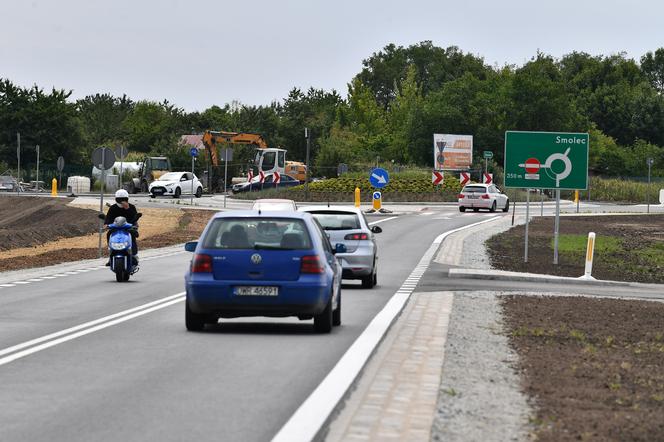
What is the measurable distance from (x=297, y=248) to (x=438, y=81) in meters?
150

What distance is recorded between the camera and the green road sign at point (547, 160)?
32.6 meters

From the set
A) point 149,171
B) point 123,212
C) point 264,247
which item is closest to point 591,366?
point 264,247

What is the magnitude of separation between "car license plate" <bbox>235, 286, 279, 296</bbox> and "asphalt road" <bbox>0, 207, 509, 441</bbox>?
0.46 m

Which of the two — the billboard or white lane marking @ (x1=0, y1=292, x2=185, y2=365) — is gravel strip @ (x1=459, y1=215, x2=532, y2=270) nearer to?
white lane marking @ (x1=0, y1=292, x2=185, y2=365)

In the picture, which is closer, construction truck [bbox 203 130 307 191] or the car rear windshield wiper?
the car rear windshield wiper

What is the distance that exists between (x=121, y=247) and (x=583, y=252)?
716 inches

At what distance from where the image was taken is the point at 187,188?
275 ft

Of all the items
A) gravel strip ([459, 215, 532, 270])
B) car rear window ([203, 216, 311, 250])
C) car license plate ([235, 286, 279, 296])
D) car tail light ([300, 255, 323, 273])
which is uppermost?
car rear window ([203, 216, 311, 250])

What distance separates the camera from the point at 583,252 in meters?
38.7

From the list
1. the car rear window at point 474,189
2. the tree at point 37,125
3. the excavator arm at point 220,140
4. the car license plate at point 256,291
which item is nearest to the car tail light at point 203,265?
the car license plate at point 256,291

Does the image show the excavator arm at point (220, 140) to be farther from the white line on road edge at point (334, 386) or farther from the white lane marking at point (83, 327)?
the white line on road edge at point (334, 386)

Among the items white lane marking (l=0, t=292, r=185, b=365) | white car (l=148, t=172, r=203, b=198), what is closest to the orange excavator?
white car (l=148, t=172, r=203, b=198)

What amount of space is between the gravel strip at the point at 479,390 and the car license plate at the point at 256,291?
6.45 ft

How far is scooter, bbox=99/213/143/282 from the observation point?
24.1m
